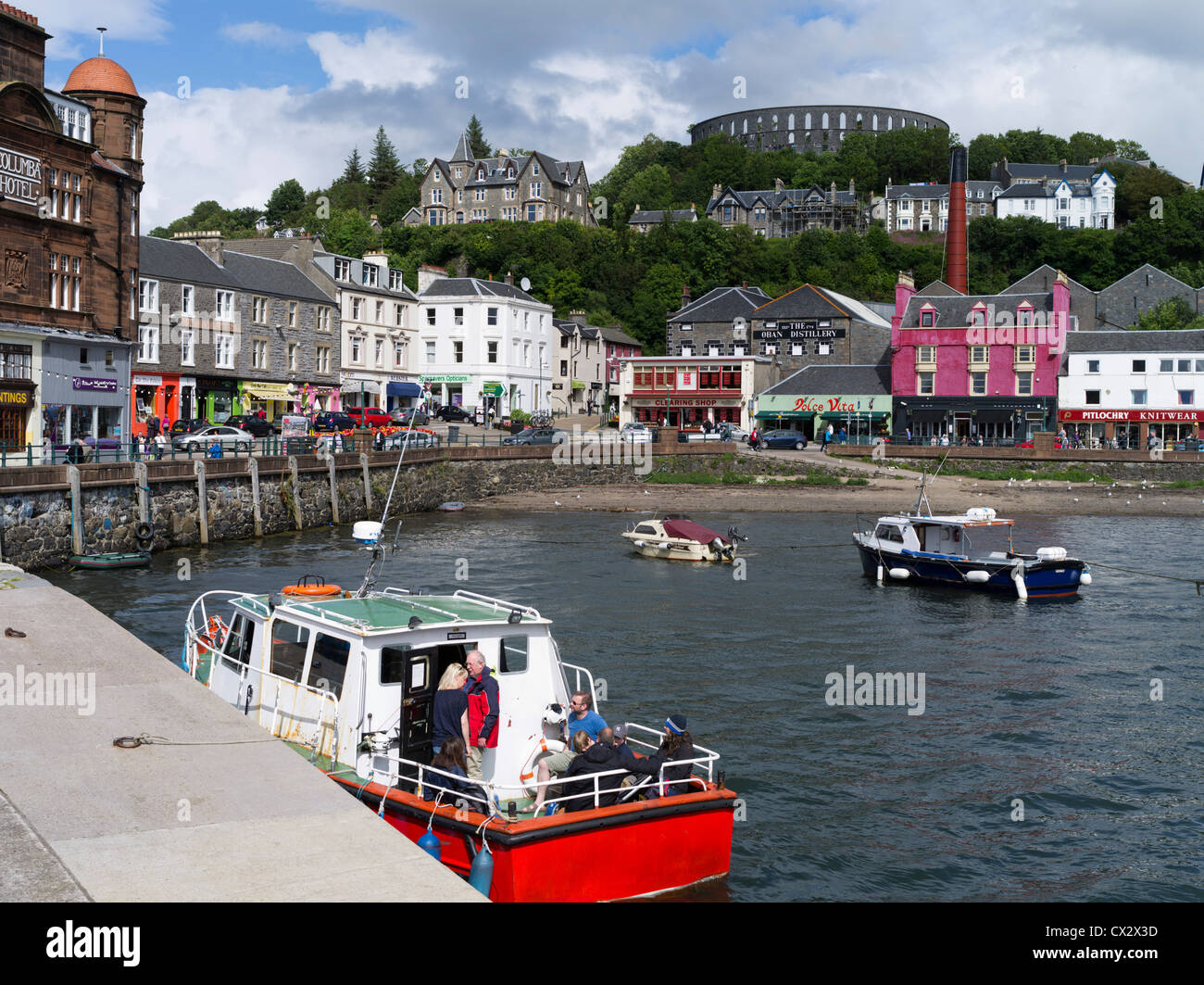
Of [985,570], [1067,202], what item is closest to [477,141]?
[1067,202]

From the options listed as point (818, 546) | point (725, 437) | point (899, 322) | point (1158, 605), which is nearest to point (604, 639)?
point (1158, 605)

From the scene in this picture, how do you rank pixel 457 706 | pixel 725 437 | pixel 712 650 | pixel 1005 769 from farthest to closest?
1. pixel 725 437
2. pixel 712 650
3. pixel 1005 769
4. pixel 457 706

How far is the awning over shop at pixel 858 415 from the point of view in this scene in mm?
83750

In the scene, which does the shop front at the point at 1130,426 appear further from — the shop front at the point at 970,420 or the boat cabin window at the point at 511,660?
the boat cabin window at the point at 511,660

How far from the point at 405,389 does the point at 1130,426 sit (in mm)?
51606

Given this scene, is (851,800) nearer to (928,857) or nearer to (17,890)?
(928,857)

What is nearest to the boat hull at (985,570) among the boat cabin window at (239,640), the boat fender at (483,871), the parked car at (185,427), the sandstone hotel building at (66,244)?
the boat cabin window at (239,640)

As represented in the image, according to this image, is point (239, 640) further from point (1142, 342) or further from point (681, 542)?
point (1142, 342)

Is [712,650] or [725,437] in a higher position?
[725,437]

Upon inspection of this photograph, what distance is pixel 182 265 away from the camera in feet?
221

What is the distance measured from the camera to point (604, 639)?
90.6ft
